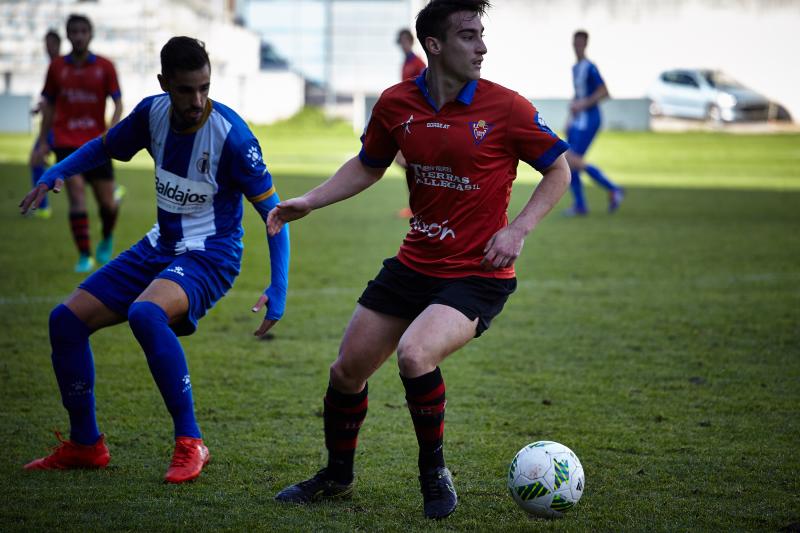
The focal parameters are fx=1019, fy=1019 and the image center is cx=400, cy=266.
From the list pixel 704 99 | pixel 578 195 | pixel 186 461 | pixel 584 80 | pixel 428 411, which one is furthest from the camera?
pixel 704 99

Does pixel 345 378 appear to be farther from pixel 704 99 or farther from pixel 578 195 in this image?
pixel 704 99

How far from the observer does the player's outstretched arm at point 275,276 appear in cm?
432

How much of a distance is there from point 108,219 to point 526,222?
6.89 metres

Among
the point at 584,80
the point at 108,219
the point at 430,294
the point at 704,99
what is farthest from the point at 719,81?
the point at 430,294

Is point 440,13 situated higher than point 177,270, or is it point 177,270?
point 440,13

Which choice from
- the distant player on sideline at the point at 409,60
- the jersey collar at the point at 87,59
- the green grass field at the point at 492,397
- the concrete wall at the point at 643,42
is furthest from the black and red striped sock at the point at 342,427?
the concrete wall at the point at 643,42

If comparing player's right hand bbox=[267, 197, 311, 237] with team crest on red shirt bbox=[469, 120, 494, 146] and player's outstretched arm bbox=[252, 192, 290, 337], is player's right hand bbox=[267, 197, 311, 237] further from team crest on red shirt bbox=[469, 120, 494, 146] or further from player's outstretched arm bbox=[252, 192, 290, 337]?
team crest on red shirt bbox=[469, 120, 494, 146]

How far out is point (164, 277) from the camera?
4.46 metres

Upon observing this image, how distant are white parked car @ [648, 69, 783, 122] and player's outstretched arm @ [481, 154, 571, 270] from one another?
32332 millimetres

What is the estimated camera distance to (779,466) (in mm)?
4527

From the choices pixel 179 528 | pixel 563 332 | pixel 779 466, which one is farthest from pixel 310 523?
pixel 563 332

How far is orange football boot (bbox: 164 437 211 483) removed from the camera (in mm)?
4266

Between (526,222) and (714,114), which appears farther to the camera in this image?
(714,114)

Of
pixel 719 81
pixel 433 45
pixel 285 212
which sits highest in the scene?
pixel 433 45
